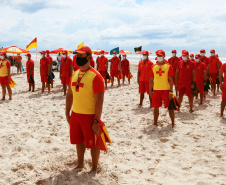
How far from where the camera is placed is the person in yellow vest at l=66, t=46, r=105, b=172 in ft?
10.3

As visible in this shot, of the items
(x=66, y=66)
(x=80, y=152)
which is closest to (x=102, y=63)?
(x=66, y=66)

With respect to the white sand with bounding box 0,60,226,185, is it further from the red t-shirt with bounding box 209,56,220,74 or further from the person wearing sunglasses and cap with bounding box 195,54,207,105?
the red t-shirt with bounding box 209,56,220,74

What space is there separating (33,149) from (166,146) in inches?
99.4

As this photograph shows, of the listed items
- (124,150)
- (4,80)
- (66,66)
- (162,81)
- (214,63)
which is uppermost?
(214,63)

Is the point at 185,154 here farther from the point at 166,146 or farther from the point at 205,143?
the point at 205,143

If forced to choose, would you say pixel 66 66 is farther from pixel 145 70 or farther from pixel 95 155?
pixel 95 155

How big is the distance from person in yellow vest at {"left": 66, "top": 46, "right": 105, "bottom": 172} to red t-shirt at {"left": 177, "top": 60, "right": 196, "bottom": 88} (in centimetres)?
445

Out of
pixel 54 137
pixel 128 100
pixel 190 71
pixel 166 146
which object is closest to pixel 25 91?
pixel 128 100

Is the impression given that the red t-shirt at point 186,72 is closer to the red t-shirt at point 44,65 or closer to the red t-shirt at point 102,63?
the red t-shirt at point 102,63

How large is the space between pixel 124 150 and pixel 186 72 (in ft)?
11.6

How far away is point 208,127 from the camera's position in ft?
19.4

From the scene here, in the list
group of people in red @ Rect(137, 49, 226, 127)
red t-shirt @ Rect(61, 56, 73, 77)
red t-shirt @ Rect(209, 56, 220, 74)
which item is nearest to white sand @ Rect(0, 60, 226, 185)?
group of people in red @ Rect(137, 49, 226, 127)

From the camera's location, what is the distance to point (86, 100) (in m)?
3.19

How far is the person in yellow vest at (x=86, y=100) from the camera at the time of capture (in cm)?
313
